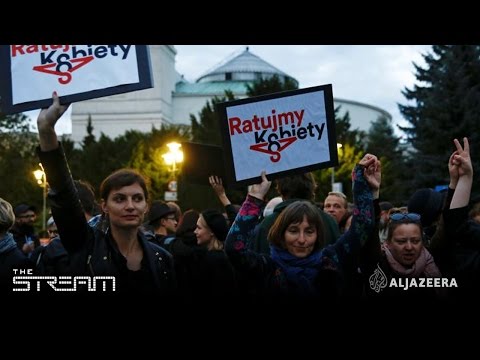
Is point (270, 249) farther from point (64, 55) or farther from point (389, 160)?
point (389, 160)

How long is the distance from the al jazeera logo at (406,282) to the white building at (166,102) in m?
61.5

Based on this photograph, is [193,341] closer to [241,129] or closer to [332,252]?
[332,252]

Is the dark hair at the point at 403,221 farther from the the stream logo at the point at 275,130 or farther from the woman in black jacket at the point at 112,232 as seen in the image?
the woman in black jacket at the point at 112,232

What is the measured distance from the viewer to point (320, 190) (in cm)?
3638

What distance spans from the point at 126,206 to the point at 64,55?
1.04 meters

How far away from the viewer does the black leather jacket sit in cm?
360

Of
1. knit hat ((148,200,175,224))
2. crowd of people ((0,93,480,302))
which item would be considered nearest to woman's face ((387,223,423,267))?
crowd of people ((0,93,480,302))

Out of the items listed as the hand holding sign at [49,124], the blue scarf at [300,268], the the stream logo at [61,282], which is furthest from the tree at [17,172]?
the blue scarf at [300,268]

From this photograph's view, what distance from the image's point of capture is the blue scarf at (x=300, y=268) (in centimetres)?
404

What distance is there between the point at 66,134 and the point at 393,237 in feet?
206

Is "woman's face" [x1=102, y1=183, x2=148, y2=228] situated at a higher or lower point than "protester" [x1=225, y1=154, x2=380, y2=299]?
higher

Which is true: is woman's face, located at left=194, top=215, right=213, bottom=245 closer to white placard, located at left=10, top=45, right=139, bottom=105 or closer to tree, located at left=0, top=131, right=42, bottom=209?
white placard, located at left=10, top=45, right=139, bottom=105

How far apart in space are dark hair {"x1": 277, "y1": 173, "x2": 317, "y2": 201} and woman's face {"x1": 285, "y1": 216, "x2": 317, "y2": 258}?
4.09 ft
